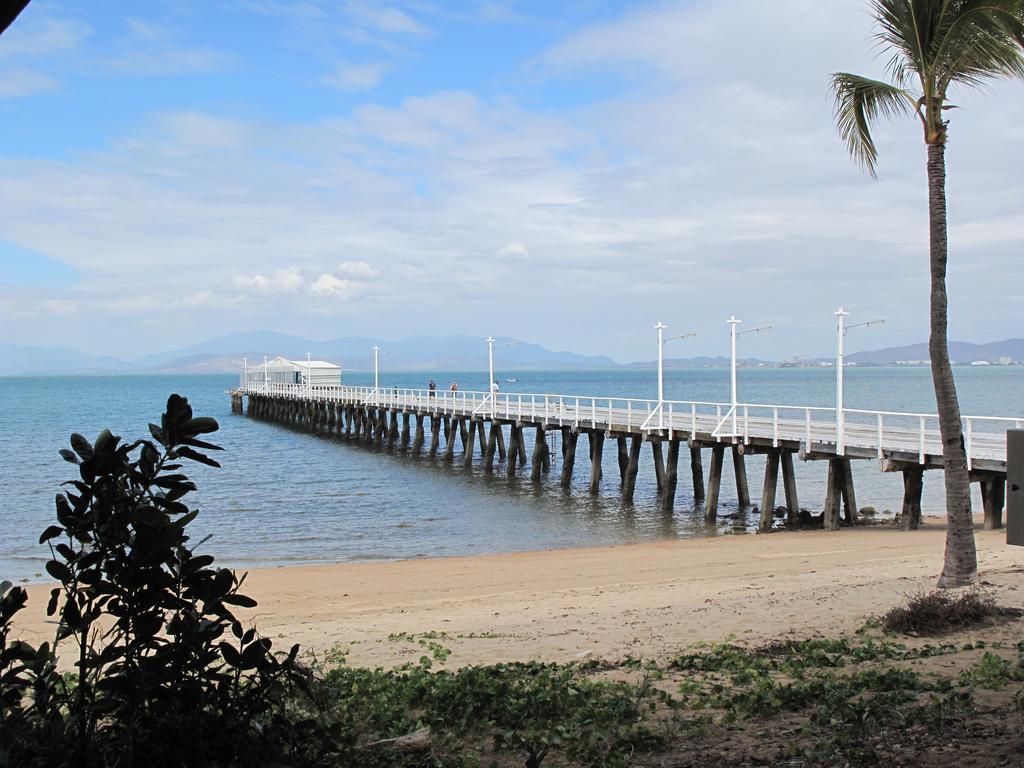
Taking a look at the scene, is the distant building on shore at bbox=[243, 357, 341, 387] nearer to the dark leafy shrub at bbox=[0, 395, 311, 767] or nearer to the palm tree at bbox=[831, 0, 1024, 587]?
the palm tree at bbox=[831, 0, 1024, 587]

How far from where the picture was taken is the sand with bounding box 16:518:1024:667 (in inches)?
352

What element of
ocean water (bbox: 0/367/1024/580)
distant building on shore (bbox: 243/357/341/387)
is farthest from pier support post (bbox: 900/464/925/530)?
distant building on shore (bbox: 243/357/341/387)

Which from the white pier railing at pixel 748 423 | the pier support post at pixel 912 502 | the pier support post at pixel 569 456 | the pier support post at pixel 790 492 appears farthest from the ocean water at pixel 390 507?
the pier support post at pixel 912 502

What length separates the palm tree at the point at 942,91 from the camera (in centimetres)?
922

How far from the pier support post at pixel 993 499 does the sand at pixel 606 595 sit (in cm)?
59

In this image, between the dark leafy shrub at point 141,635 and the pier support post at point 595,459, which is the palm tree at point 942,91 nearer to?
the dark leafy shrub at point 141,635

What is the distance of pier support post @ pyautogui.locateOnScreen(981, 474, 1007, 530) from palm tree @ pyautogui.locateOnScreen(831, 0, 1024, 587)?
7.74m

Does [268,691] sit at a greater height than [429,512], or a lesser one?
greater

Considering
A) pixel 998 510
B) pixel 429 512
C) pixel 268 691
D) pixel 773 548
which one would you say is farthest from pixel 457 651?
pixel 429 512

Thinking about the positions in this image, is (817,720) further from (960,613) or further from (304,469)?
(304,469)

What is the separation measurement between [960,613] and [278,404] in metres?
64.2

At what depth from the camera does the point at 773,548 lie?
687 inches

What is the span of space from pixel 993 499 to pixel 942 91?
10.00 meters

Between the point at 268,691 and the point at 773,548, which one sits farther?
the point at 773,548
